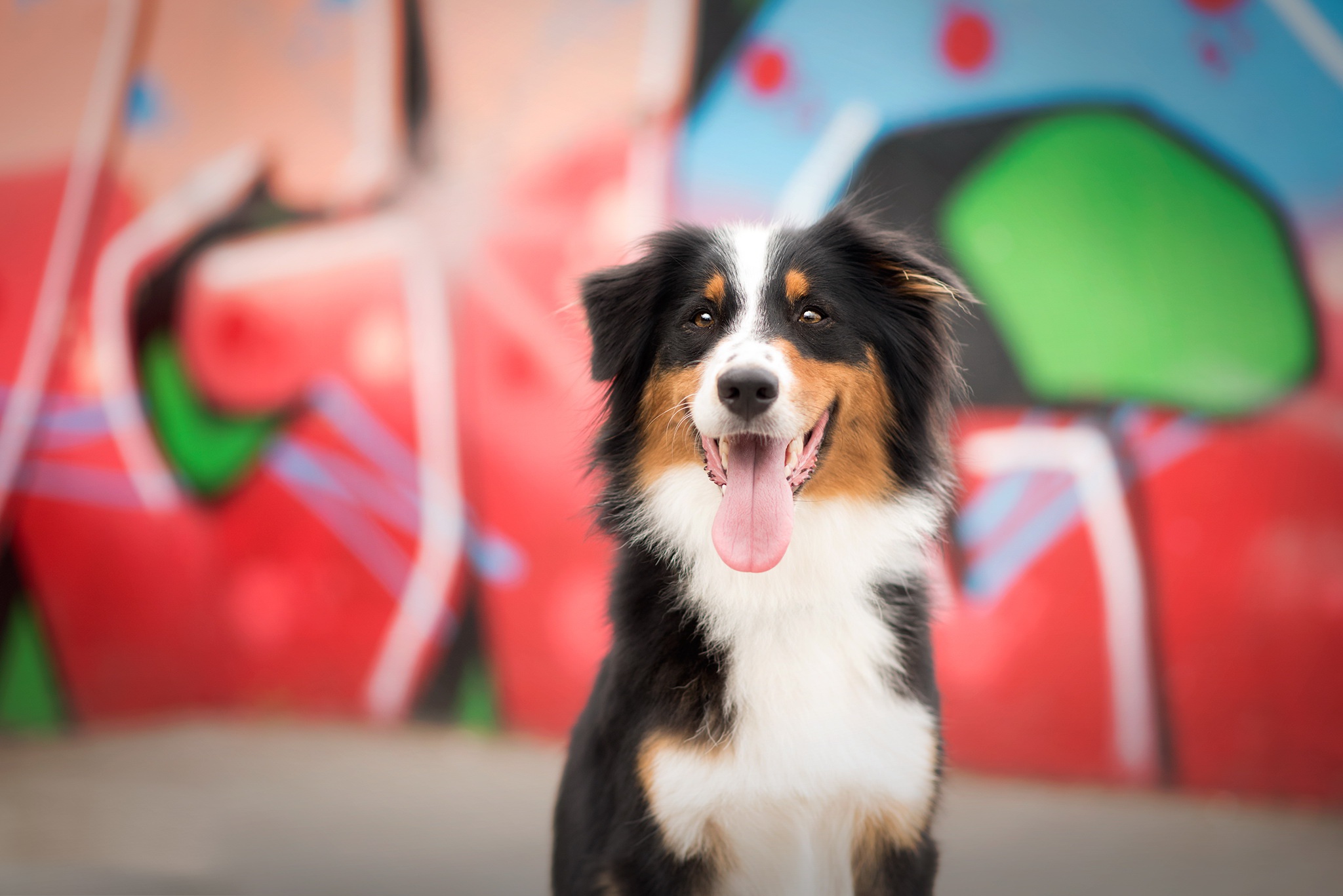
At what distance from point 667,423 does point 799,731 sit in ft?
2.16

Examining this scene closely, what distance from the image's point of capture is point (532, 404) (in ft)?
14.7

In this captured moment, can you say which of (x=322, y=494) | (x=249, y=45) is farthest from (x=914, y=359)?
(x=249, y=45)

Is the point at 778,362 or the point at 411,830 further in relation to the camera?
the point at 411,830

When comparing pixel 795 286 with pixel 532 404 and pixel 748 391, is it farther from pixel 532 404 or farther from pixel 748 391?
pixel 532 404

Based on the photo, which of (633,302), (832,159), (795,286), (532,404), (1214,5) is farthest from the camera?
(532,404)

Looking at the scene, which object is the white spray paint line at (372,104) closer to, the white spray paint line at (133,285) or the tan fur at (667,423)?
the white spray paint line at (133,285)

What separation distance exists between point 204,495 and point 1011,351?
4.31 meters

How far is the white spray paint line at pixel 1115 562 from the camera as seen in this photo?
364 centimetres

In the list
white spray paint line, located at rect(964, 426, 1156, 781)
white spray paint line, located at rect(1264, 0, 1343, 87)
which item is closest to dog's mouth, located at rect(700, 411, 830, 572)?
white spray paint line, located at rect(964, 426, 1156, 781)

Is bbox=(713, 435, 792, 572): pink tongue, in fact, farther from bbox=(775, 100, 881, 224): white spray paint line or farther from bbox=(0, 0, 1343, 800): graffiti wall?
bbox=(775, 100, 881, 224): white spray paint line

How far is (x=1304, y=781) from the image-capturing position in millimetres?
3439

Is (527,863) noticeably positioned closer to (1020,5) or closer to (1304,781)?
(1304,781)

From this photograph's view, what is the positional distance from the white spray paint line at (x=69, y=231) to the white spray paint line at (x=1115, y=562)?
476 centimetres

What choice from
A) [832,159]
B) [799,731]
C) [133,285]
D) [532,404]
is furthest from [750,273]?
[133,285]
